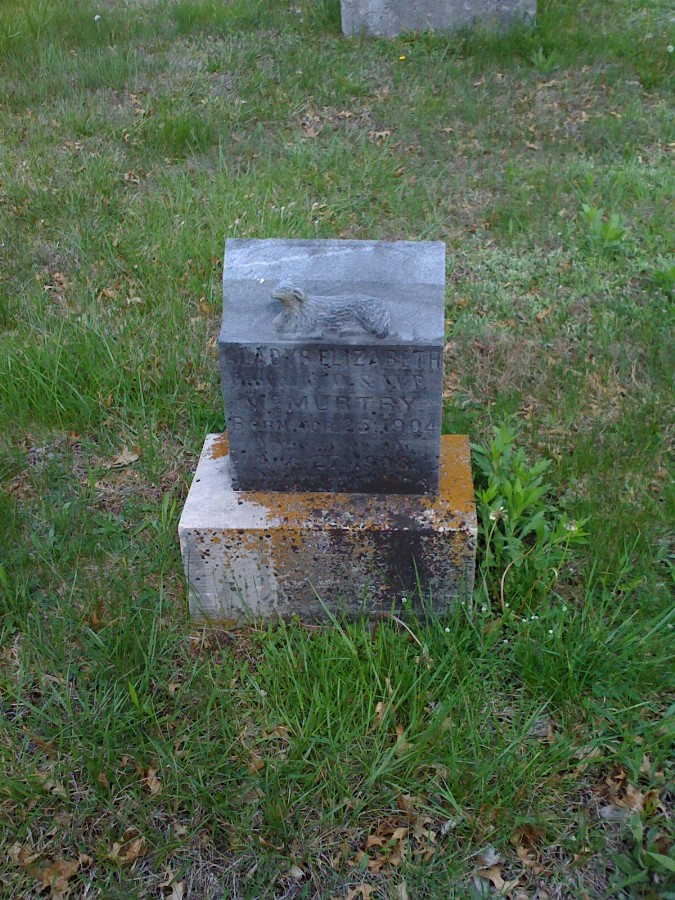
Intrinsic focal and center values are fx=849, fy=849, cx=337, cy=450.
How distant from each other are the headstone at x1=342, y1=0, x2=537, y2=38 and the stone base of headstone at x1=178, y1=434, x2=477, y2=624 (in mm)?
5838

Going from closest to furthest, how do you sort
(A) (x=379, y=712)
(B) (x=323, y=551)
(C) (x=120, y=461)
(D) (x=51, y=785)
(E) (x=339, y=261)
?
(D) (x=51, y=785)
(A) (x=379, y=712)
(E) (x=339, y=261)
(B) (x=323, y=551)
(C) (x=120, y=461)

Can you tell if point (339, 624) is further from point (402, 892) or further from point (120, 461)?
point (120, 461)

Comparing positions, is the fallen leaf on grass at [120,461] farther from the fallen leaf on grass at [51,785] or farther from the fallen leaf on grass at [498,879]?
the fallen leaf on grass at [498,879]

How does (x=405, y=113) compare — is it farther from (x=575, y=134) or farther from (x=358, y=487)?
(x=358, y=487)

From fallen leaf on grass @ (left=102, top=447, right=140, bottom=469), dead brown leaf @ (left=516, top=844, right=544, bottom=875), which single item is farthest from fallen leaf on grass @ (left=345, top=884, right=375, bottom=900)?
fallen leaf on grass @ (left=102, top=447, right=140, bottom=469)

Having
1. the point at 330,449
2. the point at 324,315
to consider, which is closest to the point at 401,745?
the point at 330,449

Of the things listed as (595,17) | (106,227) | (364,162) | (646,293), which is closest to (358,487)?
(646,293)

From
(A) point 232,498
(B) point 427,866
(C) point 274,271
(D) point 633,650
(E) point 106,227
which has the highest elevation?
(C) point 274,271

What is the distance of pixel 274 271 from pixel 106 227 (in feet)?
9.03

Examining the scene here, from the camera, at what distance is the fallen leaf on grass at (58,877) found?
7.09 feet

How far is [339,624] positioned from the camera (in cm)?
287

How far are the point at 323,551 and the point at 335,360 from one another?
628 millimetres

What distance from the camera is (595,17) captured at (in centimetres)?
778

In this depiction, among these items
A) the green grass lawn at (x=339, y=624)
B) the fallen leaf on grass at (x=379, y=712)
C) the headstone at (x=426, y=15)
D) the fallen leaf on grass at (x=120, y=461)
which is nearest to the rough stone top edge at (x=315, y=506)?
the green grass lawn at (x=339, y=624)
